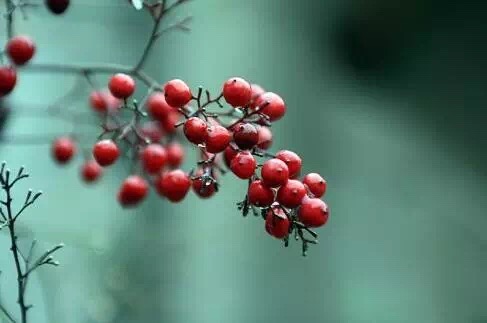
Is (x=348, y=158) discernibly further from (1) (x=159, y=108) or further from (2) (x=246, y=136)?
(2) (x=246, y=136)

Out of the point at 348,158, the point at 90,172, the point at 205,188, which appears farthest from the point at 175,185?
the point at 348,158

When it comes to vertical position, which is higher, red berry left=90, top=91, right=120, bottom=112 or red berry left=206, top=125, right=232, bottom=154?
red berry left=206, top=125, right=232, bottom=154

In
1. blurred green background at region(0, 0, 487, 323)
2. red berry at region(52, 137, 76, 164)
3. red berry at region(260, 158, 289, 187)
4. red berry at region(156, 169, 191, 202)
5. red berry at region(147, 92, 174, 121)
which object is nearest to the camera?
red berry at region(260, 158, 289, 187)

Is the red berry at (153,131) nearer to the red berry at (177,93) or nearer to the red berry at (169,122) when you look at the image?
the red berry at (169,122)

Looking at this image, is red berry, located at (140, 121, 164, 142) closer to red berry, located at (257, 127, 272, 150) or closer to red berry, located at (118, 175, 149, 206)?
red berry, located at (118, 175, 149, 206)

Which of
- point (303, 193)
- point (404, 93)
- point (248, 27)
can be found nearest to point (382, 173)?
point (404, 93)

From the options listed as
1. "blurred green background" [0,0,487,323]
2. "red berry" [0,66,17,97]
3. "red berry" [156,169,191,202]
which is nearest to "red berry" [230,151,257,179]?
"red berry" [156,169,191,202]

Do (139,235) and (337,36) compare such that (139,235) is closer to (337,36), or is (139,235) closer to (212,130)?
(337,36)
